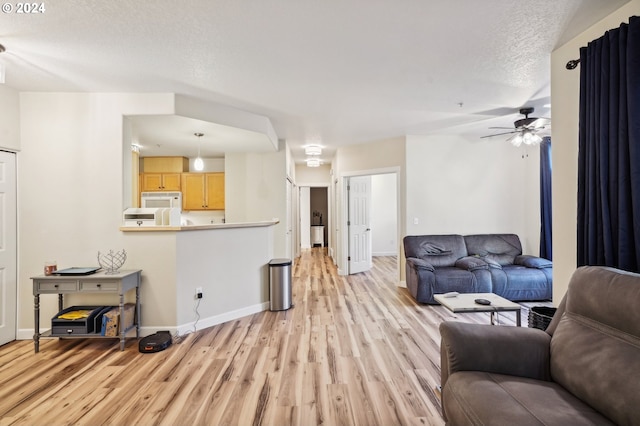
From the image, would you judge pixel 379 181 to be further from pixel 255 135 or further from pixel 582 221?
pixel 582 221

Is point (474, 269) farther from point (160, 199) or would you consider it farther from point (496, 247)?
point (160, 199)

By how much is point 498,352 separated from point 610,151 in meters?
1.47

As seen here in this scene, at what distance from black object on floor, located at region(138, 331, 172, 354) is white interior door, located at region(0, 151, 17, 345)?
1.47 metres

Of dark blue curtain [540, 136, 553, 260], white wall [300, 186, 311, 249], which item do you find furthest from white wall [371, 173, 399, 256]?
dark blue curtain [540, 136, 553, 260]

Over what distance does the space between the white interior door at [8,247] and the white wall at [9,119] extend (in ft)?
0.37

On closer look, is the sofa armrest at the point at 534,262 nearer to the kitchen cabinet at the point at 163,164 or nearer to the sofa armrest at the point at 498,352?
the sofa armrest at the point at 498,352

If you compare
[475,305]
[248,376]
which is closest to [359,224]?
[475,305]

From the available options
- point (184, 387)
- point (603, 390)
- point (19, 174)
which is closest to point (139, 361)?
point (184, 387)

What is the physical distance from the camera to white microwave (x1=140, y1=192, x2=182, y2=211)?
5.46 m

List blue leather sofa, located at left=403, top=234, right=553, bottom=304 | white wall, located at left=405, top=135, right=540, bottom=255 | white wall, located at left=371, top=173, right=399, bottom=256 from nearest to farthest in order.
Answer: blue leather sofa, located at left=403, top=234, right=553, bottom=304, white wall, located at left=405, top=135, right=540, bottom=255, white wall, located at left=371, top=173, right=399, bottom=256

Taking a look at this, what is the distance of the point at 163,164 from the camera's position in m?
5.93

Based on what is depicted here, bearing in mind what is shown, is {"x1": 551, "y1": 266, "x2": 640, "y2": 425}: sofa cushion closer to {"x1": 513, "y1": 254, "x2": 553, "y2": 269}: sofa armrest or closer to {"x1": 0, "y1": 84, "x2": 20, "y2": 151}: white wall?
{"x1": 513, "y1": 254, "x2": 553, "y2": 269}: sofa armrest

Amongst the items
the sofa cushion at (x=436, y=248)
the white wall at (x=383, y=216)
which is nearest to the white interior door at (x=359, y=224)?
the sofa cushion at (x=436, y=248)

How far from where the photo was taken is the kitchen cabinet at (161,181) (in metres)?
5.79
